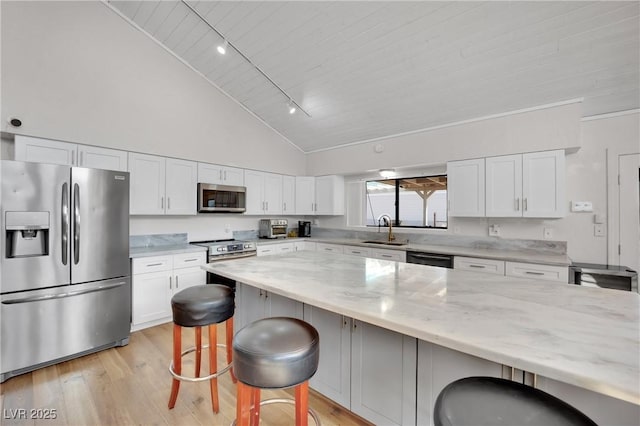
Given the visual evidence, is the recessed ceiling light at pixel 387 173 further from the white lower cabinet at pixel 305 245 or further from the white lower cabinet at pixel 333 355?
the white lower cabinet at pixel 333 355

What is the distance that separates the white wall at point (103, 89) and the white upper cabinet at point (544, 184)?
4113 millimetres

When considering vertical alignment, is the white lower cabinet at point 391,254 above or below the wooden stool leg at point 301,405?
above

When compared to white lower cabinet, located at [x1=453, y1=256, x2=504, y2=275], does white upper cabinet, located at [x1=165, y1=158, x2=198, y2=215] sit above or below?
above

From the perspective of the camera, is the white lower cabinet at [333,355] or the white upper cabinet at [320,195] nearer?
the white lower cabinet at [333,355]

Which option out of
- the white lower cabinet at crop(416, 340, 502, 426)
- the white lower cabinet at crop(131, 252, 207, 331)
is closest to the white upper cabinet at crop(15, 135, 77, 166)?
the white lower cabinet at crop(131, 252, 207, 331)

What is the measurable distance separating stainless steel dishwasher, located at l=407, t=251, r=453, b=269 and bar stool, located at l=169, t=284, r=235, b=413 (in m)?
2.54

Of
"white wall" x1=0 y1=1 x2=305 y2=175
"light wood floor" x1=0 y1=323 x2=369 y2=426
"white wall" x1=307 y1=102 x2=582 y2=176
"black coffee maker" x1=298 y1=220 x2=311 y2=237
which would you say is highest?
"white wall" x1=0 y1=1 x2=305 y2=175

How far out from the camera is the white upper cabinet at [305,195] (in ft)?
17.5

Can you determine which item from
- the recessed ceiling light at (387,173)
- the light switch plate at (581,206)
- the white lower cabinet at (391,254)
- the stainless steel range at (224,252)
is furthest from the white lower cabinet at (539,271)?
the stainless steel range at (224,252)

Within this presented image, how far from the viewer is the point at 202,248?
3629mm

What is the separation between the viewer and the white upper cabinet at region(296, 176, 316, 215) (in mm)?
5332

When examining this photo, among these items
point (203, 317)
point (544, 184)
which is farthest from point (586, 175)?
point (203, 317)

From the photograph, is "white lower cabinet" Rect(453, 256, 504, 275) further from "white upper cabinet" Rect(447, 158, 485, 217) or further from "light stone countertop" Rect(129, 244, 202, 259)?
"light stone countertop" Rect(129, 244, 202, 259)

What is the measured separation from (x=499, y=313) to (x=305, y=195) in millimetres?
4426
